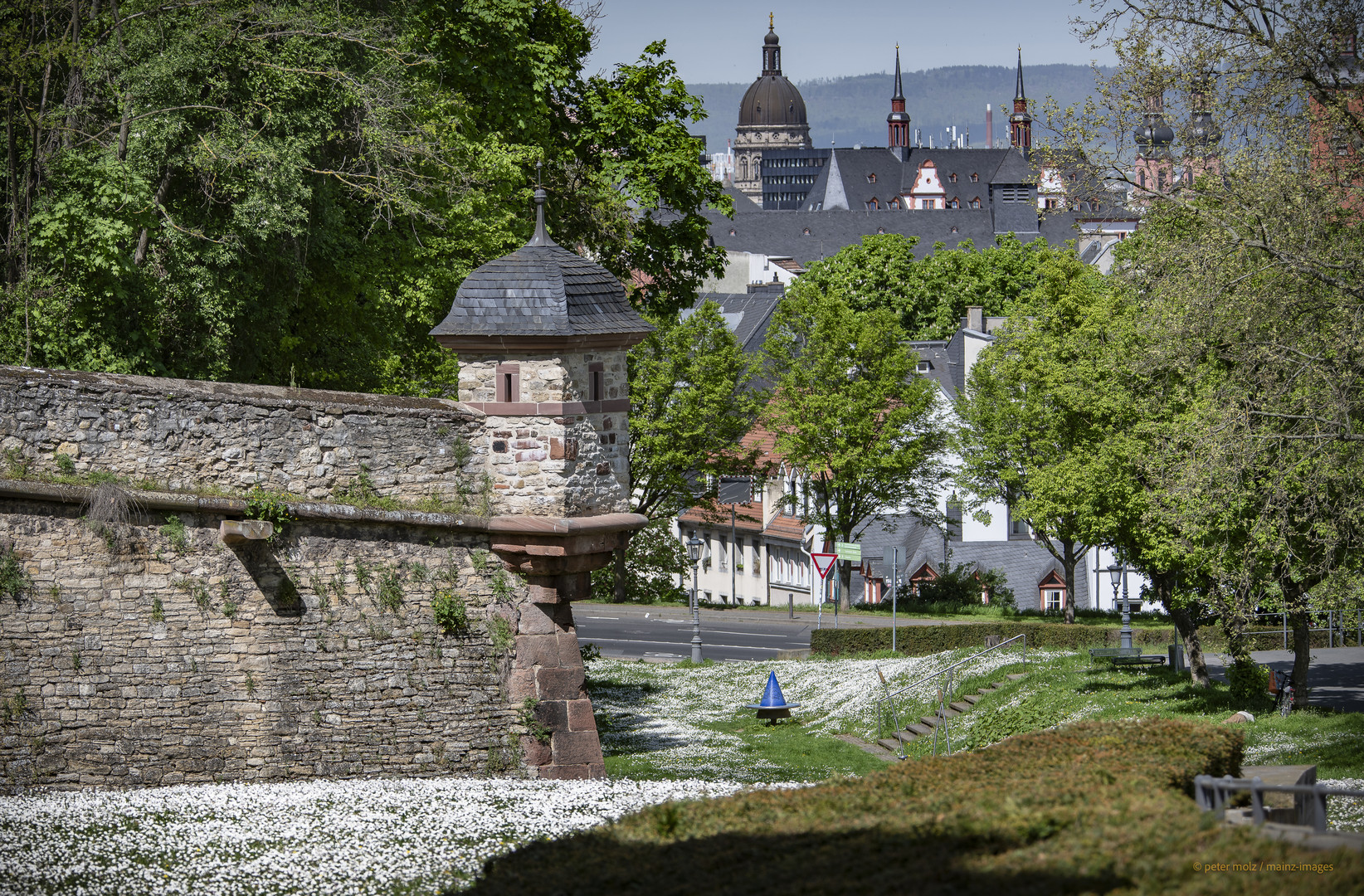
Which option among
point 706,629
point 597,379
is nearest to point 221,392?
point 597,379

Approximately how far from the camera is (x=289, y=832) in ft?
43.0

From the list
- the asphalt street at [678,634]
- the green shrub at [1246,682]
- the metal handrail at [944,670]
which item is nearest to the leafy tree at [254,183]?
the metal handrail at [944,670]

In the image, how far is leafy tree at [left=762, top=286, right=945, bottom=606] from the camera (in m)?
51.7

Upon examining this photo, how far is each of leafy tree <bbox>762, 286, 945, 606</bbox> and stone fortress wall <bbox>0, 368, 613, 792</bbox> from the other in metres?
35.1

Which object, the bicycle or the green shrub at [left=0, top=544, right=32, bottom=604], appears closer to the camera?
the green shrub at [left=0, top=544, right=32, bottom=604]

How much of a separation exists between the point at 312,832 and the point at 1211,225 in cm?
1359

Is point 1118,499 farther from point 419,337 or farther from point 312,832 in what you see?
point 312,832

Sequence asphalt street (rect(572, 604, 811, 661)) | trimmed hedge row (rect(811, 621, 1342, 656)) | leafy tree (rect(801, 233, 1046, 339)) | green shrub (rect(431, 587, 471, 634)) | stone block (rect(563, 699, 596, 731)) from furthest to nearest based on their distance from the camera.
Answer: leafy tree (rect(801, 233, 1046, 339)) → asphalt street (rect(572, 604, 811, 661)) → trimmed hedge row (rect(811, 621, 1342, 656)) → stone block (rect(563, 699, 596, 731)) → green shrub (rect(431, 587, 471, 634))

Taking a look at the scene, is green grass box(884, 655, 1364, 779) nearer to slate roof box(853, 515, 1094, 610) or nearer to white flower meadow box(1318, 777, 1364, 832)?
white flower meadow box(1318, 777, 1364, 832)

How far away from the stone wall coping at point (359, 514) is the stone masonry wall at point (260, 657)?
0.16 m

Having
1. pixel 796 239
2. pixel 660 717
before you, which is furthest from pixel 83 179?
pixel 796 239

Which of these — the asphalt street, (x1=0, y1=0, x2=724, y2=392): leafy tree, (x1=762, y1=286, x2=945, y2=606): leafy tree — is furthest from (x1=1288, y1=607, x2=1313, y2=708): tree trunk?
(x1=762, y1=286, x2=945, y2=606): leafy tree

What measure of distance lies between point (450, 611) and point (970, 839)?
31.1ft

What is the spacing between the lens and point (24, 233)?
20.4 metres
